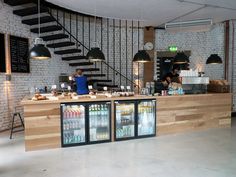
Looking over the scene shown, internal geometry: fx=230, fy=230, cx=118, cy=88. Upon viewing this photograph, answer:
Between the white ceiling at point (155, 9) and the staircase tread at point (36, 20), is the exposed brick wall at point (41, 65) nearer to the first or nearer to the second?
the staircase tread at point (36, 20)

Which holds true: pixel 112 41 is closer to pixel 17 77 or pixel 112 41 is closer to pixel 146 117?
pixel 17 77

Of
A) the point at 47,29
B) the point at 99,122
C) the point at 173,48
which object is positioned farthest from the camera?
the point at 173,48

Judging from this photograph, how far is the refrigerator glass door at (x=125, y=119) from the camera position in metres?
5.69

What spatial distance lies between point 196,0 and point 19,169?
6071 mm

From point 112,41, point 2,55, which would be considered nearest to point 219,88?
point 112,41

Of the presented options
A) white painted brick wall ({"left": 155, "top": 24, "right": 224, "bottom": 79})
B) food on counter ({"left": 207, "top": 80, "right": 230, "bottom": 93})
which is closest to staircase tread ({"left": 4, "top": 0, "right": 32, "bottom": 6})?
white painted brick wall ({"left": 155, "top": 24, "right": 224, "bottom": 79})

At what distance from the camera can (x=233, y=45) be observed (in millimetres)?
9125

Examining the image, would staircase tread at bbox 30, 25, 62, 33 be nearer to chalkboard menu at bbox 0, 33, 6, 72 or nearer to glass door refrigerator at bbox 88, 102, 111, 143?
chalkboard menu at bbox 0, 33, 6, 72

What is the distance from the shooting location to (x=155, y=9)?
747cm

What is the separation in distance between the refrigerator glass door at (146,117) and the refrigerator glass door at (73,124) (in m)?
1.50

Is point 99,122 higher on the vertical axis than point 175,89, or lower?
lower

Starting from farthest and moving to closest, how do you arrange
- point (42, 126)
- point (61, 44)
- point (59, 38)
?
point (61, 44) < point (59, 38) < point (42, 126)

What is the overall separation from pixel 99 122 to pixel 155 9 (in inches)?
167

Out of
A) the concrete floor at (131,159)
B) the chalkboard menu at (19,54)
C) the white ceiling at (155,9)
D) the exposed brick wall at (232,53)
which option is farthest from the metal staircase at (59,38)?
the exposed brick wall at (232,53)
